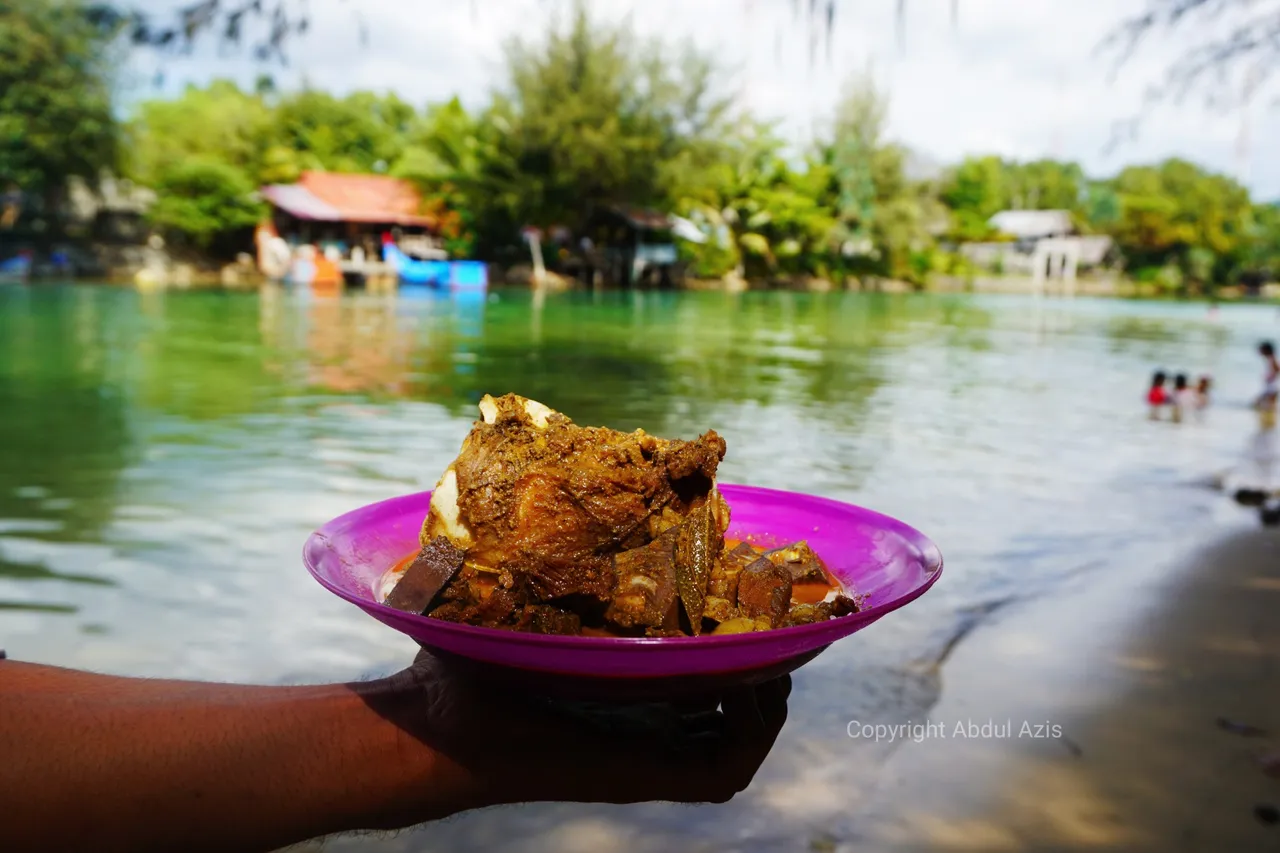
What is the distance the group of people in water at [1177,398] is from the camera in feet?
34.3

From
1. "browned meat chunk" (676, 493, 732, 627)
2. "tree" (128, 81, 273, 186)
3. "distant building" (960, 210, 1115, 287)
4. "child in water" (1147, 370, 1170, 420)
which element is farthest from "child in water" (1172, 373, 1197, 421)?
"distant building" (960, 210, 1115, 287)

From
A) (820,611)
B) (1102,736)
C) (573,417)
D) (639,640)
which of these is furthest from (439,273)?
(639,640)

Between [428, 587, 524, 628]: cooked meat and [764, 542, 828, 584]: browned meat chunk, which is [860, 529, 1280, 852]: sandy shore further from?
[428, 587, 524, 628]: cooked meat

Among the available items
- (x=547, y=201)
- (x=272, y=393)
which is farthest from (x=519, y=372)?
(x=547, y=201)

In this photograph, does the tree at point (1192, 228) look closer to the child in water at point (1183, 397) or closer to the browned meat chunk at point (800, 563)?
the child in water at point (1183, 397)

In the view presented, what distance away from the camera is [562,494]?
1.45 m

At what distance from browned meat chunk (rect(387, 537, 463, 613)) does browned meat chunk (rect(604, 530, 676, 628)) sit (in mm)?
236

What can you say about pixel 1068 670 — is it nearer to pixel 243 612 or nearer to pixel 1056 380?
pixel 243 612

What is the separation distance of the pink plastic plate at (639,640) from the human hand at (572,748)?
0.11m

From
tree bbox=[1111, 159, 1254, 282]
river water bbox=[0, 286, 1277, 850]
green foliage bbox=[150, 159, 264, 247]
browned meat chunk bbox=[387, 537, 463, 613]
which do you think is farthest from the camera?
tree bbox=[1111, 159, 1254, 282]

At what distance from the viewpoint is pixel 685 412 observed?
9.02m

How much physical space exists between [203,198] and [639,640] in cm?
4089

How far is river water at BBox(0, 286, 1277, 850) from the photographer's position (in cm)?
345

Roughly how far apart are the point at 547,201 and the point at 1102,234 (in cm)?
4113
